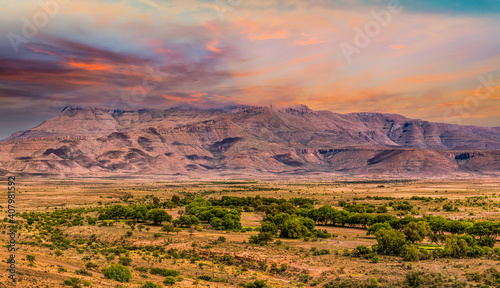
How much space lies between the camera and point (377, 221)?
7338 centimetres

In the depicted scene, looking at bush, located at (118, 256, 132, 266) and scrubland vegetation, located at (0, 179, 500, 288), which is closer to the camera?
scrubland vegetation, located at (0, 179, 500, 288)

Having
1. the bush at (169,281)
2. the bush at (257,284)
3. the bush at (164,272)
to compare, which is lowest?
the bush at (257,284)

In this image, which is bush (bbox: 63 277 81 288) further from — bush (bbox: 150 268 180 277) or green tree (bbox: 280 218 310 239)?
green tree (bbox: 280 218 310 239)

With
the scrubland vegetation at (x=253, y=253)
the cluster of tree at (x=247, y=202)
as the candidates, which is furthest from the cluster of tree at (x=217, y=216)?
the cluster of tree at (x=247, y=202)

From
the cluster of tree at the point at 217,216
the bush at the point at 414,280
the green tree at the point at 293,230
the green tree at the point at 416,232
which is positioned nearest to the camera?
the bush at the point at 414,280

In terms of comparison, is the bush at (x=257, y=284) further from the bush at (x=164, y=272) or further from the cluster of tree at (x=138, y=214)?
the cluster of tree at (x=138, y=214)

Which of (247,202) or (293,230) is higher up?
(247,202)

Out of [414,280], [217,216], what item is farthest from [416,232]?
[217,216]

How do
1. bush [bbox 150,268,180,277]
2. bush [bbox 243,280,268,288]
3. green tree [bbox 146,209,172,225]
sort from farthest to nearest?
green tree [bbox 146,209,172,225] → bush [bbox 150,268,180,277] → bush [bbox 243,280,268,288]

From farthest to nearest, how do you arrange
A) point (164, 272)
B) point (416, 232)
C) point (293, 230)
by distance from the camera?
1. point (293, 230)
2. point (416, 232)
3. point (164, 272)

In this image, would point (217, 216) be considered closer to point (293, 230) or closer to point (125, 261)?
point (293, 230)

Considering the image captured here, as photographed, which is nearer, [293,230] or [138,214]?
[293,230]

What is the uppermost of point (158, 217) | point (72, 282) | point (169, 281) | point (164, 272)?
point (72, 282)

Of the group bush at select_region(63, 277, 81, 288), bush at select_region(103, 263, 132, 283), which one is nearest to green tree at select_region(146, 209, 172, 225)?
bush at select_region(103, 263, 132, 283)
